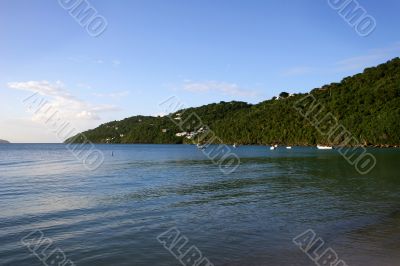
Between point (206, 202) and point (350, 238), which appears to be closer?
point (350, 238)

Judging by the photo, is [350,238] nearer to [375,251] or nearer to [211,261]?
[375,251]

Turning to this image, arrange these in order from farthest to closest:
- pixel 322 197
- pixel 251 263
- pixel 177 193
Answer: pixel 177 193 → pixel 322 197 → pixel 251 263

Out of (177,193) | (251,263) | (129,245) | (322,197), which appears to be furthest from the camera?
(177,193)

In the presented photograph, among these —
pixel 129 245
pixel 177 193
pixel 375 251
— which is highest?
pixel 177 193

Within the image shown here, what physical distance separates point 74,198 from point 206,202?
1110 centimetres

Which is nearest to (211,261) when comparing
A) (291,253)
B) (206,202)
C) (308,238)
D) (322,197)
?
(291,253)

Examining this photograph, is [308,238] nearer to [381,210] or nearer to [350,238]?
[350,238]

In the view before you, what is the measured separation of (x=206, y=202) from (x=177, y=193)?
599 centimetres

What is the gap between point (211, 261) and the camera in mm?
15812

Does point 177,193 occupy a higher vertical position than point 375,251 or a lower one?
higher

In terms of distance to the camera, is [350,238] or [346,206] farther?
[346,206]

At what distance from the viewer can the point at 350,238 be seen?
18.8 m

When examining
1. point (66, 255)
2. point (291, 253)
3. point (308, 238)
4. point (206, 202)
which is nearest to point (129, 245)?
point (66, 255)

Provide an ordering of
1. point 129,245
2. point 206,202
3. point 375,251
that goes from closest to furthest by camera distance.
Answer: point 375,251
point 129,245
point 206,202
